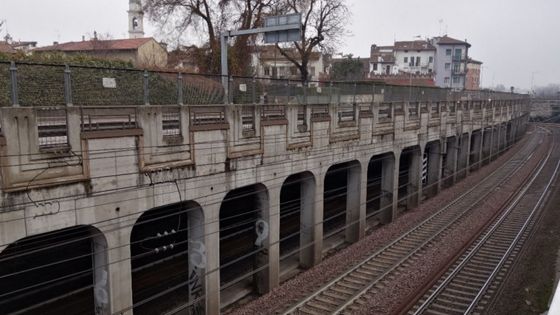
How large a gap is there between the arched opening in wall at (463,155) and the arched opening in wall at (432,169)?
599cm

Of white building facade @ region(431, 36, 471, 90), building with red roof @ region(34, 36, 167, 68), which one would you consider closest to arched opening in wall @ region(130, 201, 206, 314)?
building with red roof @ region(34, 36, 167, 68)

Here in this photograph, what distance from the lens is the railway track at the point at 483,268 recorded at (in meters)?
14.0

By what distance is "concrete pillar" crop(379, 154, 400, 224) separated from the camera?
81.1ft

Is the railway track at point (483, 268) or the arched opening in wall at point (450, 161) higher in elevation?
the arched opening in wall at point (450, 161)

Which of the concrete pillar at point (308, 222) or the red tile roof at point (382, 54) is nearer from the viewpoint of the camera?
the concrete pillar at point (308, 222)

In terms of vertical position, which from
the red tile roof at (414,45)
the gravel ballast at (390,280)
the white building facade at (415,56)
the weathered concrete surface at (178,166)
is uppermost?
the red tile roof at (414,45)

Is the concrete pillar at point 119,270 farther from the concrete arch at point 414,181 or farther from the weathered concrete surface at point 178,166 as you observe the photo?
the concrete arch at point 414,181

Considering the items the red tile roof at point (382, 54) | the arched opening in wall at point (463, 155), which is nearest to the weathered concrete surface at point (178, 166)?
the arched opening in wall at point (463, 155)

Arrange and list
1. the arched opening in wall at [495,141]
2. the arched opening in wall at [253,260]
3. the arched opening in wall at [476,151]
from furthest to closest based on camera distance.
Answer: the arched opening in wall at [495,141], the arched opening in wall at [476,151], the arched opening in wall at [253,260]

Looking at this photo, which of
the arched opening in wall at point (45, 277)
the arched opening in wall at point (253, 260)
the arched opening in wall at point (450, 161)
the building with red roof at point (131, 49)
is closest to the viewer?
the arched opening in wall at point (45, 277)

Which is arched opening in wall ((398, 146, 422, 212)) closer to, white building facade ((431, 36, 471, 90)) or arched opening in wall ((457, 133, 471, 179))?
arched opening in wall ((457, 133, 471, 179))

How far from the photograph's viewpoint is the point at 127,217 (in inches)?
433

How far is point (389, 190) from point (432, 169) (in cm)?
893

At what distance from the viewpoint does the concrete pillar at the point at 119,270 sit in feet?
35.4
